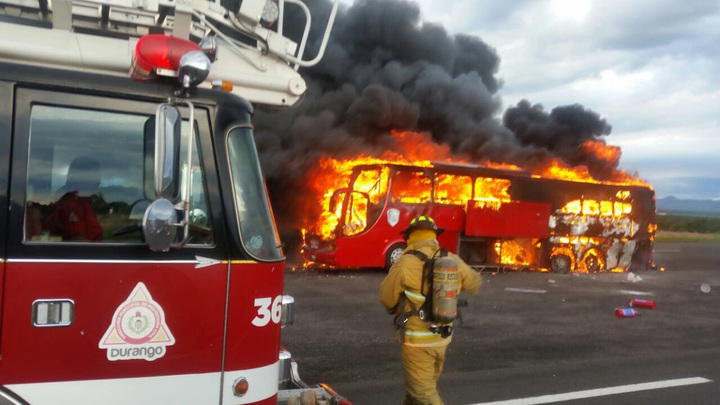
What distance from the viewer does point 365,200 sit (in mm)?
14875

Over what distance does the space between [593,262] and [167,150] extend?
52.9ft

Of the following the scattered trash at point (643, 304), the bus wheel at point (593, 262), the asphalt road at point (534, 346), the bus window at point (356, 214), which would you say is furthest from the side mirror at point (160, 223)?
the bus wheel at point (593, 262)

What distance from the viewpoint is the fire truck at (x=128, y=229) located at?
2.51m

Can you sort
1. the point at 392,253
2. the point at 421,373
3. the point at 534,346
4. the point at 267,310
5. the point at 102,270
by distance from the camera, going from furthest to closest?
1. the point at 392,253
2. the point at 534,346
3. the point at 421,373
4. the point at 267,310
5. the point at 102,270

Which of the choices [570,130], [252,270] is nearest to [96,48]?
[252,270]

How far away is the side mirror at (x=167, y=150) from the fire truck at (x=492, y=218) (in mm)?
11760

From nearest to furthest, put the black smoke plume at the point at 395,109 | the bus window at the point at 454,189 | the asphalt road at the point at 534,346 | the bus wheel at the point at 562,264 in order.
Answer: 1. the asphalt road at the point at 534,346
2. the bus window at the point at 454,189
3. the bus wheel at the point at 562,264
4. the black smoke plume at the point at 395,109

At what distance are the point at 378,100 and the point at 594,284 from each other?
930cm

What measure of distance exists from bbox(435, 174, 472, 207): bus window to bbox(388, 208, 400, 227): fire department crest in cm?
127

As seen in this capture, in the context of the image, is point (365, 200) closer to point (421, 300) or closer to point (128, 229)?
point (421, 300)

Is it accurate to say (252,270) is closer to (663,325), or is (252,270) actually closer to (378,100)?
(663,325)

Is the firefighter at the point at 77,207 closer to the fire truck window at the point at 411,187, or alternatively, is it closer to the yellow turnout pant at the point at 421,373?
the yellow turnout pant at the point at 421,373

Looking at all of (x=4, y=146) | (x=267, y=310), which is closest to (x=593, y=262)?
(x=267, y=310)

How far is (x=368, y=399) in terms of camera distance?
18.9 feet
